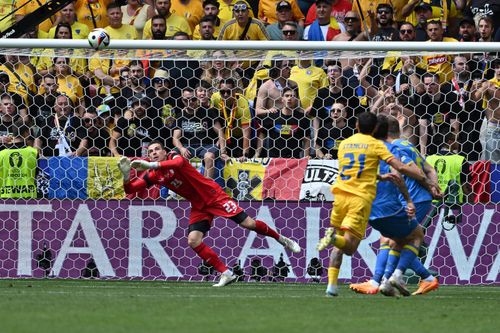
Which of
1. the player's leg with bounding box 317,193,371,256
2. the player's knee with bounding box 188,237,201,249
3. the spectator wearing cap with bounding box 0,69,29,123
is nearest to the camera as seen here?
the player's leg with bounding box 317,193,371,256

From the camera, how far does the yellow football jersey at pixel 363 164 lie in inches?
421

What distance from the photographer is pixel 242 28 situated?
A: 1720 cm

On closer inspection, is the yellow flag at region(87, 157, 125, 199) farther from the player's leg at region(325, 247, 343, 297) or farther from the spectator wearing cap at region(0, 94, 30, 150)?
the player's leg at region(325, 247, 343, 297)

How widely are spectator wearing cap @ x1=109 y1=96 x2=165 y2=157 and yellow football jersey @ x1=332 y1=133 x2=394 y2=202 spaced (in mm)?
4099

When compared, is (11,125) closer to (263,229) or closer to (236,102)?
(236,102)

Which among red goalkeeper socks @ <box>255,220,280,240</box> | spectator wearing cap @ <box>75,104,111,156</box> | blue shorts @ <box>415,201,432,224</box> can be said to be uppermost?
spectator wearing cap @ <box>75,104,111,156</box>

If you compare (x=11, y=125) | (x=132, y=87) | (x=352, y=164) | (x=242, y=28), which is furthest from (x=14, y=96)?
(x=352, y=164)

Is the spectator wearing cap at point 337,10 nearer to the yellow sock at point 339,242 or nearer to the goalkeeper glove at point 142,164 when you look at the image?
the goalkeeper glove at point 142,164

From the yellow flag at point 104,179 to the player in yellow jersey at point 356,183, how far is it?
13.0 feet

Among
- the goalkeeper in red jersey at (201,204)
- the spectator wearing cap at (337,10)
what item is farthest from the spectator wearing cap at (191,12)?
the goalkeeper in red jersey at (201,204)

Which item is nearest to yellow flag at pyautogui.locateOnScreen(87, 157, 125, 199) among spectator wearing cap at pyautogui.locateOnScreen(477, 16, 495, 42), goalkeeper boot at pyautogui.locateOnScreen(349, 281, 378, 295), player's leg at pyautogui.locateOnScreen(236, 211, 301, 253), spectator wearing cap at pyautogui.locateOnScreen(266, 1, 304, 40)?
player's leg at pyautogui.locateOnScreen(236, 211, 301, 253)

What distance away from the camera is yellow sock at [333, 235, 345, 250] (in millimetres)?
10469

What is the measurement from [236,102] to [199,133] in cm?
63

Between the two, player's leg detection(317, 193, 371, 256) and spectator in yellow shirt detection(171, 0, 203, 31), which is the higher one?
spectator in yellow shirt detection(171, 0, 203, 31)
